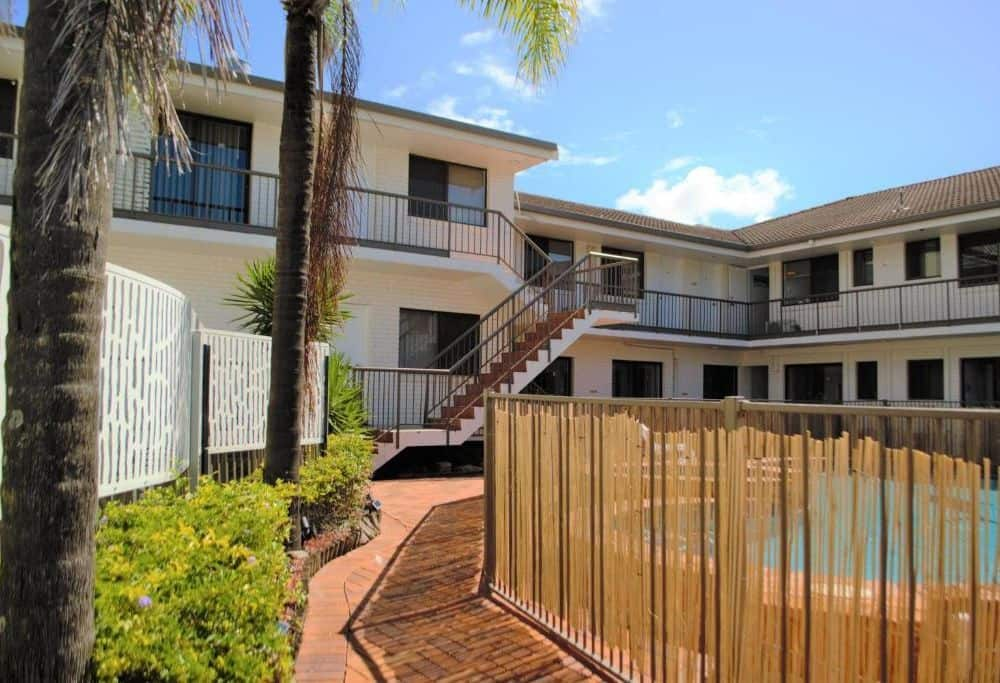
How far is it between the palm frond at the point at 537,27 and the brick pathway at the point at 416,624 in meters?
5.27

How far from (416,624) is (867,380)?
62.6ft

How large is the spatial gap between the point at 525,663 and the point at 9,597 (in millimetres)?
2757

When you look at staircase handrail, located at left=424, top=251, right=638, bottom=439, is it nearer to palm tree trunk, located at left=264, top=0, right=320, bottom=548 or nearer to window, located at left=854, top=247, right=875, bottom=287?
palm tree trunk, located at left=264, top=0, right=320, bottom=548

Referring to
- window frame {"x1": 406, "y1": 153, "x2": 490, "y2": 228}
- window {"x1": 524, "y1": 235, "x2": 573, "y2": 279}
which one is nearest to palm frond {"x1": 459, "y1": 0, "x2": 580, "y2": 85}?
window frame {"x1": 406, "y1": 153, "x2": 490, "y2": 228}

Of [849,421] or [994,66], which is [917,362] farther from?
[849,421]

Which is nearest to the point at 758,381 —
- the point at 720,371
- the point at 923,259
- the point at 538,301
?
the point at 720,371

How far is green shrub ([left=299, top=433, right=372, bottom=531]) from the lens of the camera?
6.61 metres

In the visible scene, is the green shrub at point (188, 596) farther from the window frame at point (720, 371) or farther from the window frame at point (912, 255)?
the window frame at point (912, 255)

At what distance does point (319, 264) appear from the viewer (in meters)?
6.66

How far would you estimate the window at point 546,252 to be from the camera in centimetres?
1856

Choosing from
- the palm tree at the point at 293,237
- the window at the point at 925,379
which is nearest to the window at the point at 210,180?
the palm tree at the point at 293,237

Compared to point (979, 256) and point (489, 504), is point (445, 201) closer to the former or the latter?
point (489, 504)

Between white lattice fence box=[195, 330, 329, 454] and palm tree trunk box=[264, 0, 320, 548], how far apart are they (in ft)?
2.44

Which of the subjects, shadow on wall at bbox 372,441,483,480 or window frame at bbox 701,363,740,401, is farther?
window frame at bbox 701,363,740,401
